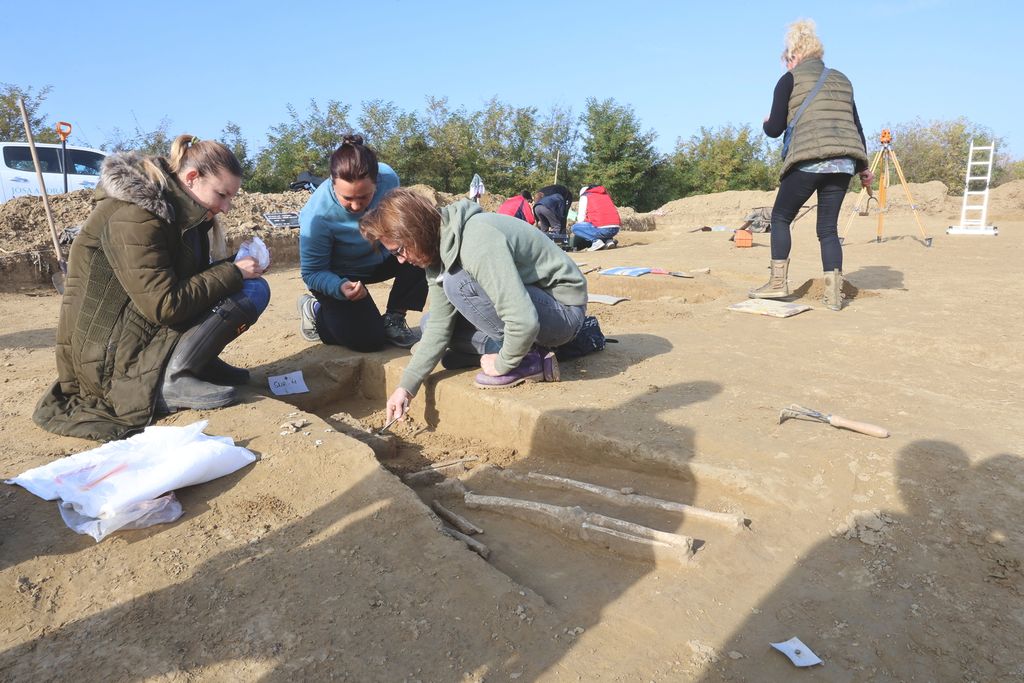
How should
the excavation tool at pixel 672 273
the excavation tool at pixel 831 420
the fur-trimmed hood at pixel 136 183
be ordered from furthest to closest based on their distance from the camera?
the excavation tool at pixel 672 273, the fur-trimmed hood at pixel 136 183, the excavation tool at pixel 831 420

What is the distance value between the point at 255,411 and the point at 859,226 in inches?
548

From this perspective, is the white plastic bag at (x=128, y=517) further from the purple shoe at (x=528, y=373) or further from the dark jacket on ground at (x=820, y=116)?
the dark jacket on ground at (x=820, y=116)

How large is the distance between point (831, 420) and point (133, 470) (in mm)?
2716

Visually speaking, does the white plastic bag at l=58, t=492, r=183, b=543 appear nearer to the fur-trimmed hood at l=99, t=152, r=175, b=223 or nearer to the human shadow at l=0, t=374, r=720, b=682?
the human shadow at l=0, t=374, r=720, b=682

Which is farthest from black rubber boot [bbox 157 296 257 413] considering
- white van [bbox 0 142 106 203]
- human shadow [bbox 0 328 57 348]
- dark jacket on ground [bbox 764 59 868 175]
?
white van [bbox 0 142 106 203]

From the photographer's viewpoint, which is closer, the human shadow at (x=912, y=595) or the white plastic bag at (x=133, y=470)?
the human shadow at (x=912, y=595)

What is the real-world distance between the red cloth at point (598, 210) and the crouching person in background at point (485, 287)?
8.50 meters

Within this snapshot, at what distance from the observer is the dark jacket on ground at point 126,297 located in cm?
273

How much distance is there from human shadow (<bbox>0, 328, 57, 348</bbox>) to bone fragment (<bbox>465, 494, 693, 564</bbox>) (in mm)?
4412

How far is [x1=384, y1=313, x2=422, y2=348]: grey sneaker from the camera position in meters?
4.27

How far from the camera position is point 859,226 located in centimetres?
1365

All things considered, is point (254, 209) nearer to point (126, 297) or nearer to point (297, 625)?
point (126, 297)

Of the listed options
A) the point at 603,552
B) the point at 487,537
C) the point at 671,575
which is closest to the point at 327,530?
the point at 487,537

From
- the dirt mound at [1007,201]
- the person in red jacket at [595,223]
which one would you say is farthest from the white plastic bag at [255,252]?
the dirt mound at [1007,201]
